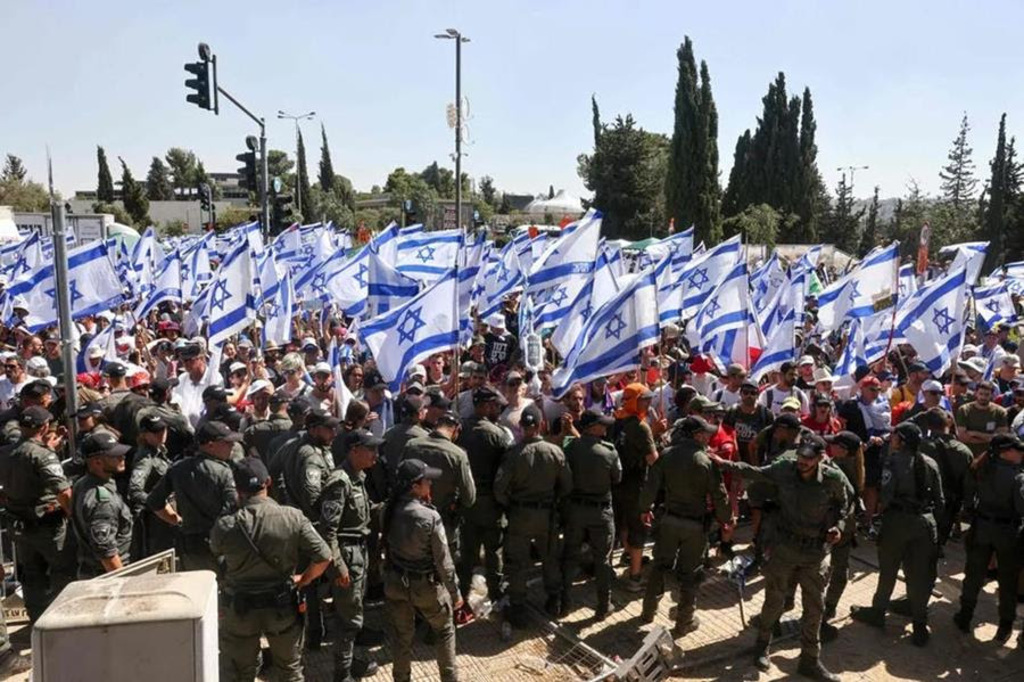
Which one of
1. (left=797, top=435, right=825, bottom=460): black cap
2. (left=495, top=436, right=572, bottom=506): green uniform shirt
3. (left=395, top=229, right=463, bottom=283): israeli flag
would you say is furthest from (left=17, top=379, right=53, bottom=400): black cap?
(left=797, top=435, right=825, bottom=460): black cap

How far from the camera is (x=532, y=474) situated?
6855 mm

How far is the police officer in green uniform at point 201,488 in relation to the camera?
583 centimetres

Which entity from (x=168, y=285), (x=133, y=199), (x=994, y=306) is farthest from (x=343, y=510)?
(x=133, y=199)

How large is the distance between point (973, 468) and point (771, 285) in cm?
763

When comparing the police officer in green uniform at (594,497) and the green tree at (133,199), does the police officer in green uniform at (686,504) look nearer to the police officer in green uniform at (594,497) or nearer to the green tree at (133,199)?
the police officer in green uniform at (594,497)

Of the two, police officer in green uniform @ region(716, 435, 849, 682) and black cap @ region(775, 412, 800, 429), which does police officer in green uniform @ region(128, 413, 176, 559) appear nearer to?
police officer in green uniform @ region(716, 435, 849, 682)

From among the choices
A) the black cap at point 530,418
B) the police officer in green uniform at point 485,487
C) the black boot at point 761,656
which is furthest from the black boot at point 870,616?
the black cap at point 530,418

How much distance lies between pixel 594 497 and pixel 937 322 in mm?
5558

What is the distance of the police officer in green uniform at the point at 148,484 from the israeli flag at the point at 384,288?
157 inches

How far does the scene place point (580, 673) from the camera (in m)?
6.29

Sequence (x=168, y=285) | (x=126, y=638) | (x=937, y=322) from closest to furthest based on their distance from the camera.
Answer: (x=126, y=638) → (x=937, y=322) → (x=168, y=285)

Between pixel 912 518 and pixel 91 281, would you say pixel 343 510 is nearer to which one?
Result: pixel 912 518

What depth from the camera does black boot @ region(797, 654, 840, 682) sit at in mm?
6277

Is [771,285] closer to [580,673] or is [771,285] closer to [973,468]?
[973,468]
